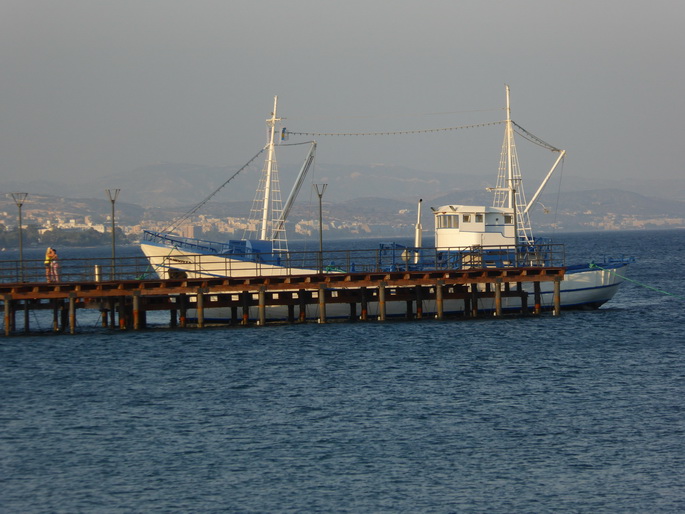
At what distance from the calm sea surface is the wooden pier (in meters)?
1.82

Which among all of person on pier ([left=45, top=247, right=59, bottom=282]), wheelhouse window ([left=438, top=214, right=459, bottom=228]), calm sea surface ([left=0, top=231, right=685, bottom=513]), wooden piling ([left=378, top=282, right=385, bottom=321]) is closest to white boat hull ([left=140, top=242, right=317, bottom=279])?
wooden piling ([left=378, top=282, right=385, bottom=321])

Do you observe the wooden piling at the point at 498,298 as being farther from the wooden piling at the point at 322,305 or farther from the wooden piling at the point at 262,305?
the wooden piling at the point at 262,305

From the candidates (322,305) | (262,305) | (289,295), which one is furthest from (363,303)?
(262,305)

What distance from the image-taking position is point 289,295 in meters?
53.1

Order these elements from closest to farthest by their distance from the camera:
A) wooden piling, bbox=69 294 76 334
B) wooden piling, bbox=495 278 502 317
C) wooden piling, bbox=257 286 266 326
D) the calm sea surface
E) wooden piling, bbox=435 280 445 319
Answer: the calm sea surface
wooden piling, bbox=69 294 76 334
wooden piling, bbox=257 286 266 326
wooden piling, bbox=435 280 445 319
wooden piling, bbox=495 278 502 317

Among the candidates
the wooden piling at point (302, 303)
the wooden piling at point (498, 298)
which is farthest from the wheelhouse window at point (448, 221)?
the wooden piling at point (302, 303)

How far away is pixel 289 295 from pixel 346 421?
2166cm

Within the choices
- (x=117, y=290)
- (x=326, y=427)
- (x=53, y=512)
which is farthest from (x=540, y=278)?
(x=53, y=512)

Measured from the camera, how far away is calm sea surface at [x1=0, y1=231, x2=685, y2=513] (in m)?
25.0

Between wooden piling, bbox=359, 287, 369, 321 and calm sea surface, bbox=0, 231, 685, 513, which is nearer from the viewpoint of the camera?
calm sea surface, bbox=0, 231, 685, 513

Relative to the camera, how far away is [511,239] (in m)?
57.8

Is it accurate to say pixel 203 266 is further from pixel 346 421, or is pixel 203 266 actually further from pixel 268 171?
pixel 346 421

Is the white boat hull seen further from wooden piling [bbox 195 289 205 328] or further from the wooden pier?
wooden piling [bbox 195 289 205 328]

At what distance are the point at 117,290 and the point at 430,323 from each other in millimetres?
14920
